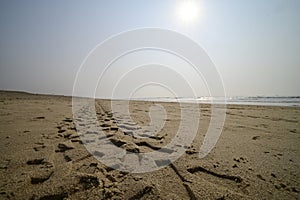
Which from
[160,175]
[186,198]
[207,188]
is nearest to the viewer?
[186,198]

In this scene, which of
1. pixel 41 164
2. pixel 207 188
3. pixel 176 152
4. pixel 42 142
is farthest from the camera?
pixel 42 142

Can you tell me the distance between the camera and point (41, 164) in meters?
1.91

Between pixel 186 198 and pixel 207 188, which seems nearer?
pixel 186 198

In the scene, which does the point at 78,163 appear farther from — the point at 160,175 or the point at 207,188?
the point at 207,188

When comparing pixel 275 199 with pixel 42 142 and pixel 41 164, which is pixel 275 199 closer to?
pixel 41 164

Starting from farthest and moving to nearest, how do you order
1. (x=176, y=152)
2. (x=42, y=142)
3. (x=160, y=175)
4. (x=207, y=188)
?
(x=42, y=142) < (x=176, y=152) < (x=160, y=175) < (x=207, y=188)

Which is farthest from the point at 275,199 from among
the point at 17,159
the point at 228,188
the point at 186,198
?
the point at 17,159

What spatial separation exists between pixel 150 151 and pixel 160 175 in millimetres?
626

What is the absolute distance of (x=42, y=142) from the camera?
103 inches

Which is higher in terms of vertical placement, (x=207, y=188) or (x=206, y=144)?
(x=206, y=144)

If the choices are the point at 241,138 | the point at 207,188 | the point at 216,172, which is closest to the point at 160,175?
the point at 207,188

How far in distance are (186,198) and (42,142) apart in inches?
84.9

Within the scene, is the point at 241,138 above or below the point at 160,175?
above

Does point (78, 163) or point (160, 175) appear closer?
point (160, 175)
